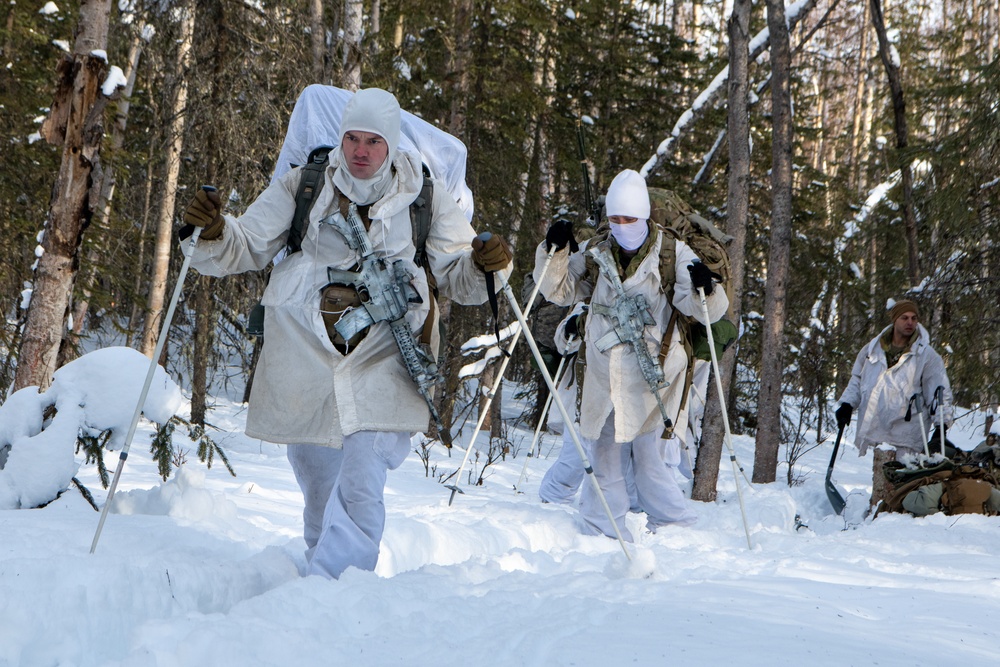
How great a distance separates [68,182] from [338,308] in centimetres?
299

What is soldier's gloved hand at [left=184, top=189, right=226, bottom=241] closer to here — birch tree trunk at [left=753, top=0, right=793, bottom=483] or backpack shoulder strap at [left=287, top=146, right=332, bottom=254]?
backpack shoulder strap at [left=287, top=146, right=332, bottom=254]

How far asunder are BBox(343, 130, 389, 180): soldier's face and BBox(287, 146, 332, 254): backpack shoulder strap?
0.46 feet

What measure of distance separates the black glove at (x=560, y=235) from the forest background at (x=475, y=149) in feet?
9.22

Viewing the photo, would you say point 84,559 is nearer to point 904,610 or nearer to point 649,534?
point 904,610

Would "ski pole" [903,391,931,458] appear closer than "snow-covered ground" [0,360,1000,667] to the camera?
No

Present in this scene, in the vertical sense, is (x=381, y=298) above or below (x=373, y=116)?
below

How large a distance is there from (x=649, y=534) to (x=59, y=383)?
347 centimetres

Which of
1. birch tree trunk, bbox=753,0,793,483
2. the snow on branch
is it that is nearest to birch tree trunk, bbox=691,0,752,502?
birch tree trunk, bbox=753,0,793,483

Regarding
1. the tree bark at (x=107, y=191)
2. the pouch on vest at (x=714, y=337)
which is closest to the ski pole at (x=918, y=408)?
the pouch on vest at (x=714, y=337)

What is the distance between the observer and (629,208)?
18.8 feet

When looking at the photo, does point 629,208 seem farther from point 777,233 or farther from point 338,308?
→ point 777,233

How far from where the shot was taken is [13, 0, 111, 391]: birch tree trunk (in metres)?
5.90

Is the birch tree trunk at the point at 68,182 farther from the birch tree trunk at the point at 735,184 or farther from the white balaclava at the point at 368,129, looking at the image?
the birch tree trunk at the point at 735,184

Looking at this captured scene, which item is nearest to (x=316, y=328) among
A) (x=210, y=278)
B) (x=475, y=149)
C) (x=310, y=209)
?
(x=310, y=209)
